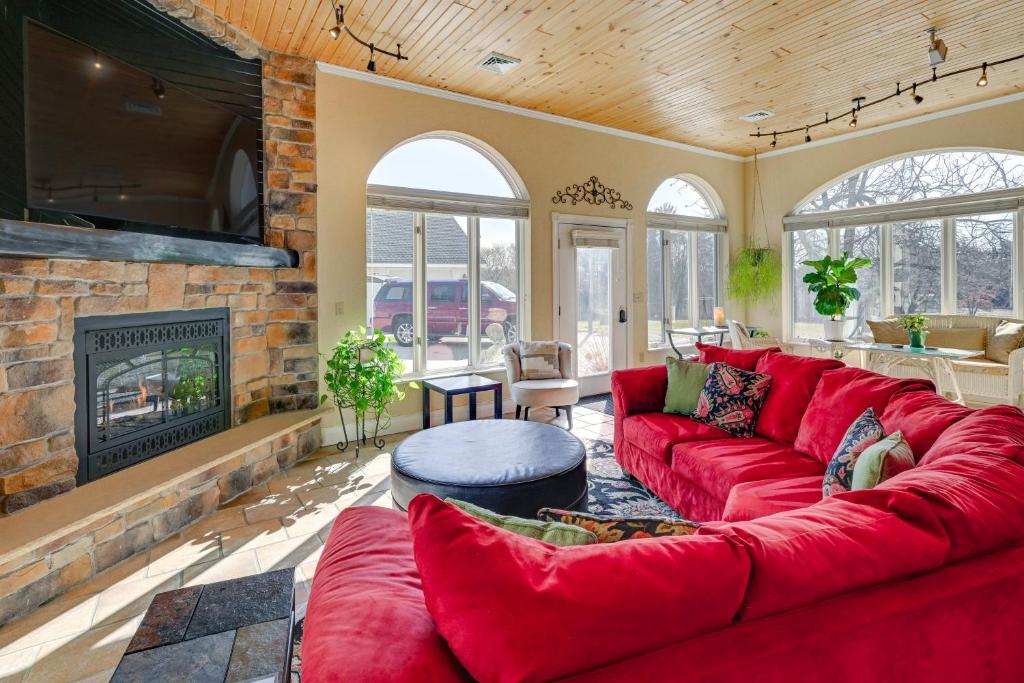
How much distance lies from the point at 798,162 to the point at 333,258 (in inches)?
233

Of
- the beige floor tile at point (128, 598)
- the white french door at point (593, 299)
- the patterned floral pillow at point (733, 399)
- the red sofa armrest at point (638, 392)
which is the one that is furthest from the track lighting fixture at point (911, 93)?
the beige floor tile at point (128, 598)

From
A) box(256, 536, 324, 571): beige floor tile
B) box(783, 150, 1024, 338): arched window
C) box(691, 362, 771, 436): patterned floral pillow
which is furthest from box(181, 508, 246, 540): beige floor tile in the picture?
box(783, 150, 1024, 338): arched window

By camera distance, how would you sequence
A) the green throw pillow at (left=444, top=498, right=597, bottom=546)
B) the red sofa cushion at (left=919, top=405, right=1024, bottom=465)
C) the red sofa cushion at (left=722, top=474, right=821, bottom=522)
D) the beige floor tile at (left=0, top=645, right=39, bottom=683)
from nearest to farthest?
the green throw pillow at (left=444, top=498, right=597, bottom=546)
the red sofa cushion at (left=919, top=405, right=1024, bottom=465)
the beige floor tile at (left=0, top=645, right=39, bottom=683)
the red sofa cushion at (left=722, top=474, right=821, bottom=522)

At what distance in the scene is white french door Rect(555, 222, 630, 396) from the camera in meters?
5.79

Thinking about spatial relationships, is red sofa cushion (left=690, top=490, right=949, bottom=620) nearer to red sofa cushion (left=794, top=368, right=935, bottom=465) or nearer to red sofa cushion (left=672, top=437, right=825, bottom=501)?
red sofa cushion (left=672, top=437, right=825, bottom=501)

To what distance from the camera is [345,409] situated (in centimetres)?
445

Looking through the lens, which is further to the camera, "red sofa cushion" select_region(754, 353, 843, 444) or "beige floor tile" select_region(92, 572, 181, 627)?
"red sofa cushion" select_region(754, 353, 843, 444)

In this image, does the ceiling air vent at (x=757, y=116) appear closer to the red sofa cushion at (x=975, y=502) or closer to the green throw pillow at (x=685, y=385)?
the green throw pillow at (x=685, y=385)

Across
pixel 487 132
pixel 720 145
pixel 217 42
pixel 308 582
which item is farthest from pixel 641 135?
pixel 308 582

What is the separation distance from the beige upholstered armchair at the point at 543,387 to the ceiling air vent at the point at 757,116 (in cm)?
320

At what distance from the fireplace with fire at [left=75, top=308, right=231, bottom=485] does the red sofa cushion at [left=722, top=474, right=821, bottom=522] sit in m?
3.04

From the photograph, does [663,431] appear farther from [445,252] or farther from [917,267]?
[917,267]

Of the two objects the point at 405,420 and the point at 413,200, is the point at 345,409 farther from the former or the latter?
the point at 413,200

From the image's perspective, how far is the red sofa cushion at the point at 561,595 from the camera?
766 mm
